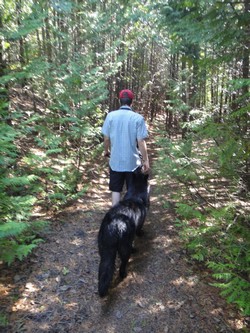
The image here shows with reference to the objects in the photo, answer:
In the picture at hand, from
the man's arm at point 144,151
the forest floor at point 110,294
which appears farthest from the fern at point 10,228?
the man's arm at point 144,151

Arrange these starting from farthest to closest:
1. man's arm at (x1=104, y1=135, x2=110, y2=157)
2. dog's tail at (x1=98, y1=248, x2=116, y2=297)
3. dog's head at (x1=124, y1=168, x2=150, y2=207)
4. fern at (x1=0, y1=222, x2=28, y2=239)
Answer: man's arm at (x1=104, y1=135, x2=110, y2=157), dog's head at (x1=124, y1=168, x2=150, y2=207), dog's tail at (x1=98, y1=248, x2=116, y2=297), fern at (x1=0, y1=222, x2=28, y2=239)

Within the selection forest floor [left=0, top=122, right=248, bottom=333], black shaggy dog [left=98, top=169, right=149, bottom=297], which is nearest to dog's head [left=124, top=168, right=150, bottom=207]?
black shaggy dog [left=98, top=169, right=149, bottom=297]

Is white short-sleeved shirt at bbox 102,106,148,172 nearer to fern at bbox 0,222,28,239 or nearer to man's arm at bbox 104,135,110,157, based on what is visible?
man's arm at bbox 104,135,110,157

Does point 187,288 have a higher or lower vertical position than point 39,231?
lower

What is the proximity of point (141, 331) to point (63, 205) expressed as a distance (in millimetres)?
3691

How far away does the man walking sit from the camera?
4715mm

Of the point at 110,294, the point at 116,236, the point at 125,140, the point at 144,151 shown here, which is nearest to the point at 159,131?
the point at 144,151

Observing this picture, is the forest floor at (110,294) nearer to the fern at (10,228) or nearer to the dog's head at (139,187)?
the dog's head at (139,187)

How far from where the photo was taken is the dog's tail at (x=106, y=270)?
11.3ft

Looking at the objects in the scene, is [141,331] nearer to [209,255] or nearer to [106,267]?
[106,267]

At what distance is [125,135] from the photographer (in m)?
4.75

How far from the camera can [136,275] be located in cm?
417

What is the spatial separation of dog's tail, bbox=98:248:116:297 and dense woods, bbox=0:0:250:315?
0.92 meters

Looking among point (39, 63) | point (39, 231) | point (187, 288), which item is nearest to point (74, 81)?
point (39, 63)
